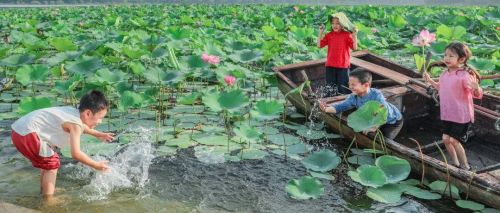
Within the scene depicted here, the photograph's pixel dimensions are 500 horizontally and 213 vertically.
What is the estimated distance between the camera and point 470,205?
3.08 m

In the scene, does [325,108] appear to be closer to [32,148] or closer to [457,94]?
[457,94]

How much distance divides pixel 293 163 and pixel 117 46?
3.22m

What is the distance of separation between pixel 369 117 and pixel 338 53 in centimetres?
165

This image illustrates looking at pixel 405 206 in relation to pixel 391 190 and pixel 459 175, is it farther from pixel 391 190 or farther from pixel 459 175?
pixel 459 175

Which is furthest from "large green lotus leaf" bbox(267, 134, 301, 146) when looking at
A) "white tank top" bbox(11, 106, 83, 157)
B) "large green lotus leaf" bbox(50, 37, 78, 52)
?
"large green lotus leaf" bbox(50, 37, 78, 52)

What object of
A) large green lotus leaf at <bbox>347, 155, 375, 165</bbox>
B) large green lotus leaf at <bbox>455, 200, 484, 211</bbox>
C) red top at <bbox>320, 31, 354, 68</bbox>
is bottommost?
large green lotus leaf at <bbox>347, 155, 375, 165</bbox>

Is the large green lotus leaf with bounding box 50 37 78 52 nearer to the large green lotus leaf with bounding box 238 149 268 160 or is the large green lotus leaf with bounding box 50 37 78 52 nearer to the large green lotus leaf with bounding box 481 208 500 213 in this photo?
the large green lotus leaf with bounding box 238 149 268 160

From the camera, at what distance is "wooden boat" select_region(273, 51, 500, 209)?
3.08 meters

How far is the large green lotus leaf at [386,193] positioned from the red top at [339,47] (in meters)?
2.12

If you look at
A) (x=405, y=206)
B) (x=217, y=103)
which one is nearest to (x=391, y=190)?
(x=405, y=206)

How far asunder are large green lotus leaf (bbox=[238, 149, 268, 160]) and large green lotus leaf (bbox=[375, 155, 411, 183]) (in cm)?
104

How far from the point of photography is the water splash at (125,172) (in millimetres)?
3459

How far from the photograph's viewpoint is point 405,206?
10.6 ft

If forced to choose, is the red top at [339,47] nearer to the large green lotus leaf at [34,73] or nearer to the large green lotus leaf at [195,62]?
the large green lotus leaf at [195,62]
